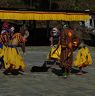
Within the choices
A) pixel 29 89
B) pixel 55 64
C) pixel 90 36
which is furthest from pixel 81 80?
pixel 90 36

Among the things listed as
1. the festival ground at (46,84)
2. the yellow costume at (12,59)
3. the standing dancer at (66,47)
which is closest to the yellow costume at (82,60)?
the festival ground at (46,84)

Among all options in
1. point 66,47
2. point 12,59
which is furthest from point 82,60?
point 12,59

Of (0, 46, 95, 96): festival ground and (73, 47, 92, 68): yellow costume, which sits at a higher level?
(73, 47, 92, 68): yellow costume

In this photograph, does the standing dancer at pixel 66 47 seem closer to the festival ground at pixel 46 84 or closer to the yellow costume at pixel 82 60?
the festival ground at pixel 46 84

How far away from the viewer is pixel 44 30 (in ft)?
119

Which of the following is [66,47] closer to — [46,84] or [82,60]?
[82,60]

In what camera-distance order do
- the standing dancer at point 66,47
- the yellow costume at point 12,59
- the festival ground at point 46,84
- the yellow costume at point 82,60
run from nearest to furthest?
the festival ground at point 46,84, the standing dancer at point 66,47, the yellow costume at point 12,59, the yellow costume at point 82,60

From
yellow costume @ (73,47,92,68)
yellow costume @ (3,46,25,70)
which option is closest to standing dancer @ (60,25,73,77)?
yellow costume @ (73,47,92,68)

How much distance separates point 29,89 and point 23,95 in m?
1.01

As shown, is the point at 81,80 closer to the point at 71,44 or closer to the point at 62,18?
the point at 71,44

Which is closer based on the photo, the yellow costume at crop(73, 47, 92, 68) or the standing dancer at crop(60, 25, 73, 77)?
the standing dancer at crop(60, 25, 73, 77)

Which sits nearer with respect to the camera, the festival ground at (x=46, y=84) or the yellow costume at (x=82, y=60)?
the festival ground at (x=46, y=84)

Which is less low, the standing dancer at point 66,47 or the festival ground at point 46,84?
the standing dancer at point 66,47

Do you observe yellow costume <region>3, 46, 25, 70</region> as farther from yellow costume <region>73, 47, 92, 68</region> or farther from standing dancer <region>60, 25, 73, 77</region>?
yellow costume <region>73, 47, 92, 68</region>
